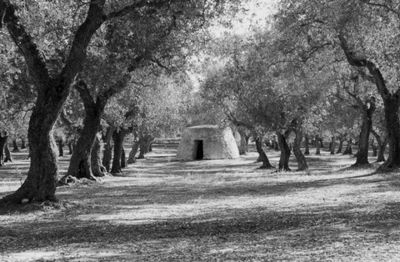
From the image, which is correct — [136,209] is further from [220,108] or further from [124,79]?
[220,108]

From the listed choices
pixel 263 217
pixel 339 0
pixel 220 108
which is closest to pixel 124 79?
pixel 339 0

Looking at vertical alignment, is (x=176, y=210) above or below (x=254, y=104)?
below

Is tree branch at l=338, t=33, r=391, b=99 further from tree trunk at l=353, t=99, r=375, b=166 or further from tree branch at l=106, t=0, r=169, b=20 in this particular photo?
tree branch at l=106, t=0, r=169, b=20

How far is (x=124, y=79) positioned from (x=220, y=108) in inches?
950

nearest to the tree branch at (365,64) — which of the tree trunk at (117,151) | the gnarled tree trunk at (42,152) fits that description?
the gnarled tree trunk at (42,152)

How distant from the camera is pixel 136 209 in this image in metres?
18.3

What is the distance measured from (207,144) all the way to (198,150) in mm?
3084

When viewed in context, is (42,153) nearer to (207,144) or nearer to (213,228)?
(213,228)

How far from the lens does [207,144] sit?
2854 inches

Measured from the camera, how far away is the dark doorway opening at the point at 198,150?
73.9 meters

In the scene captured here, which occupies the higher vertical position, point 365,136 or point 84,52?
point 84,52

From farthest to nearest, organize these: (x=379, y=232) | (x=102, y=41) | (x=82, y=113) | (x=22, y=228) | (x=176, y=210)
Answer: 1. (x=82, y=113)
2. (x=102, y=41)
3. (x=176, y=210)
4. (x=22, y=228)
5. (x=379, y=232)

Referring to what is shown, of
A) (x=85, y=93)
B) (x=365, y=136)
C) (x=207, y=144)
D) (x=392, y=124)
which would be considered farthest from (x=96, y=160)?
(x=207, y=144)

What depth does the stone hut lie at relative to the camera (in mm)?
72375
